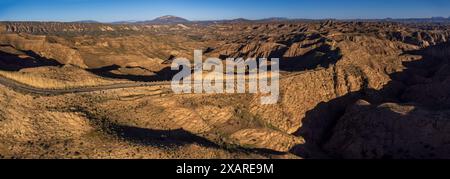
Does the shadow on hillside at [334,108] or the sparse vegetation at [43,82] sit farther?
the sparse vegetation at [43,82]

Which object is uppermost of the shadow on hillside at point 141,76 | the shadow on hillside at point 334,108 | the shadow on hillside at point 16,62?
the shadow on hillside at point 16,62

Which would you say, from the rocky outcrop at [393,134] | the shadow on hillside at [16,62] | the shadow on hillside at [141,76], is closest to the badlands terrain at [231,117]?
the rocky outcrop at [393,134]

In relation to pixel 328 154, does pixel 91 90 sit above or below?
above

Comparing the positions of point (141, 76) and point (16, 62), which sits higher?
point (16, 62)

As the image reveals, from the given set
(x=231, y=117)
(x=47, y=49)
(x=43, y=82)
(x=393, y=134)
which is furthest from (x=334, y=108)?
(x=47, y=49)

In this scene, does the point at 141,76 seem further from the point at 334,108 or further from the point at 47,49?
the point at 47,49

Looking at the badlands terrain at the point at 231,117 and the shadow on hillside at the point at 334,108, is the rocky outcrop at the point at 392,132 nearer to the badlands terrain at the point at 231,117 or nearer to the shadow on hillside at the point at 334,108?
the badlands terrain at the point at 231,117

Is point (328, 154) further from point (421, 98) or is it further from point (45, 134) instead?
point (45, 134)
